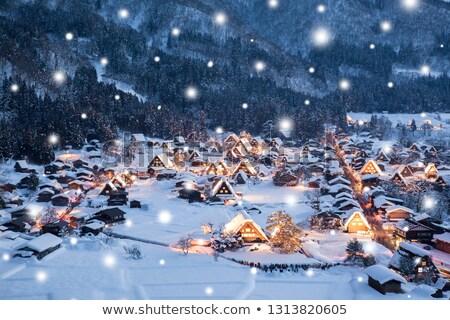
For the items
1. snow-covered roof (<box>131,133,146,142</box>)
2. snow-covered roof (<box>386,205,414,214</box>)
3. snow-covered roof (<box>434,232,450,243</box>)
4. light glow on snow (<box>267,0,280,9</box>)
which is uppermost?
light glow on snow (<box>267,0,280,9</box>)

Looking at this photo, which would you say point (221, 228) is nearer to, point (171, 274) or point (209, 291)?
point (171, 274)

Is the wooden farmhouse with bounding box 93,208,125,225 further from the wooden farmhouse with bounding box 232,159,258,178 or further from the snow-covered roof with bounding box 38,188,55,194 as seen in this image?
the wooden farmhouse with bounding box 232,159,258,178

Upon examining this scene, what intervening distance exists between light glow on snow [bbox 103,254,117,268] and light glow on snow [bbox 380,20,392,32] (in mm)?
146457

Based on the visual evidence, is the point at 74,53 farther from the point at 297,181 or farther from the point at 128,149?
the point at 297,181

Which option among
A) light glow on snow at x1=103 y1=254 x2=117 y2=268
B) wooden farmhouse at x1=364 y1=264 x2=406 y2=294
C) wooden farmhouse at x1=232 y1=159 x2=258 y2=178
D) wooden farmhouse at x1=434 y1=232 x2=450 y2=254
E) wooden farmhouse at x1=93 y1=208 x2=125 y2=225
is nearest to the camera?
wooden farmhouse at x1=364 y1=264 x2=406 y2=294

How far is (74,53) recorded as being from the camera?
80.8m

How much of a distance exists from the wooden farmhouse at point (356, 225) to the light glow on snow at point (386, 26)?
135611 mm

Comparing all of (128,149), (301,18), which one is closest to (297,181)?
(128,149)

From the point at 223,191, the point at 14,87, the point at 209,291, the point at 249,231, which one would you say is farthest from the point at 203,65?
the point at 209,291

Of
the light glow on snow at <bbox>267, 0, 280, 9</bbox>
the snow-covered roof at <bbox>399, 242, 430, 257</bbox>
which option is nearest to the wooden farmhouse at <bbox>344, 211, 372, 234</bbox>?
the snow-covered roof at <bbox>399, 242, 430, 257</bbox>

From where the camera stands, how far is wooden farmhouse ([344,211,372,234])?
25.2 metres

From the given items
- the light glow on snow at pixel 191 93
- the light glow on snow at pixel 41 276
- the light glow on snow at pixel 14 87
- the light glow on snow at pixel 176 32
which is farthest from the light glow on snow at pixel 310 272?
the light glow on snow at pixel 176 32

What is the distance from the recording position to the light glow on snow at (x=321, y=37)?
137875mm
